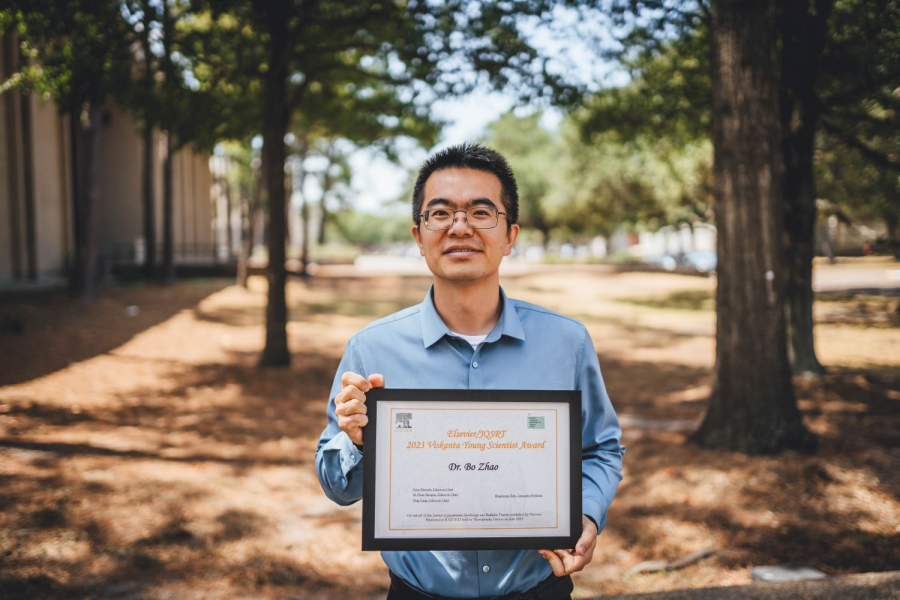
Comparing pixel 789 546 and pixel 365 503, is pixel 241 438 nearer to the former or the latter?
pixel 789 546

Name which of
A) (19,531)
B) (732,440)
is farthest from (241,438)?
(732,440)

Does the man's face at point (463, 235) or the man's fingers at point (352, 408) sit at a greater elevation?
the man's face at point (463, 235)

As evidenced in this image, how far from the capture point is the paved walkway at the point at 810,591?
318 cm

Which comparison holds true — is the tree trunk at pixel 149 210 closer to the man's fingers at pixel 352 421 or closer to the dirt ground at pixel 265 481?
the dirt ground at pixel 265 481

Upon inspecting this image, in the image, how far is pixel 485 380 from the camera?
2.17 meters

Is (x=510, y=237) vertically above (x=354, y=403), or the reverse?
(x=510, y=237)

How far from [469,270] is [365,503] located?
81 centimetres

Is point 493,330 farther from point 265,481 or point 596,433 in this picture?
point 265,481

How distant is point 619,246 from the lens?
97.5m

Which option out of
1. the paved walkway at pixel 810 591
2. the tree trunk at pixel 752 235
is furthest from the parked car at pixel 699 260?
the paved walkway at pixel 810 591

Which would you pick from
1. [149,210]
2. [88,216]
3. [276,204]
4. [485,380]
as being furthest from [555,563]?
[149,210]

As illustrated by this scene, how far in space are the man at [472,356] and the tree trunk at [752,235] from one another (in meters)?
4.63

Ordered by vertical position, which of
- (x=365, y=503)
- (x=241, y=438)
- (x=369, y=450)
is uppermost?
(x=369, y=450)

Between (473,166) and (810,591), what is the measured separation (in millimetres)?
2754
